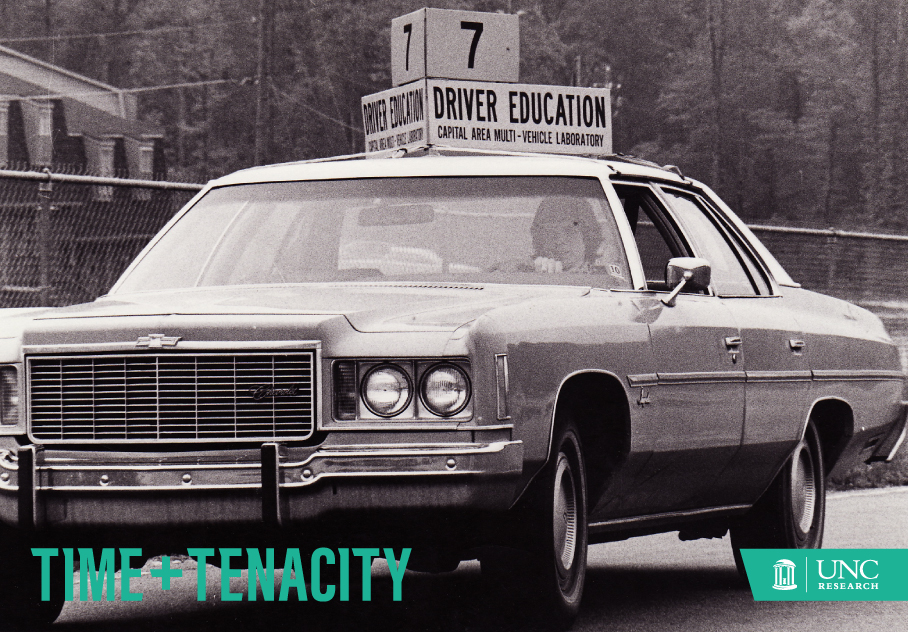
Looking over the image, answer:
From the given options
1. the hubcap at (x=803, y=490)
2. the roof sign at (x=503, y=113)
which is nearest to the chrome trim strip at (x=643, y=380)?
the hubcap at (x=803, y=490)

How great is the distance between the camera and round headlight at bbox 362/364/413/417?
5.33 meters

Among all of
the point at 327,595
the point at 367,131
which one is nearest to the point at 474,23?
the point at 367,131

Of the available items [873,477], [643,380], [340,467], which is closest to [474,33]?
[643,380]

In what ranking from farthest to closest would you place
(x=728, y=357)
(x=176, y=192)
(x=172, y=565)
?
(x=176, y=192)
(x=172, y=565)
(x=728, y=357)

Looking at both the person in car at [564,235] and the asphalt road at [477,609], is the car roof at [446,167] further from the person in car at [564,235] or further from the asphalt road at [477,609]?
the asphalt road at [477,609]

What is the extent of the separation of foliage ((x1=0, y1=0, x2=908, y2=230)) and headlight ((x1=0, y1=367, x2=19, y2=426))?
58.4 meters

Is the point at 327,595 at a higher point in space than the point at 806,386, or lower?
lower

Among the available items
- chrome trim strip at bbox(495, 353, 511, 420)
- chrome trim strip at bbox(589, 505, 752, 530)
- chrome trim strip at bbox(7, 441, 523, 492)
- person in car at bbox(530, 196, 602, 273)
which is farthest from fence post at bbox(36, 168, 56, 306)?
chrome trim strip at bbox(495, 353, 511, 420)

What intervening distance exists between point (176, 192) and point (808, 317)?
5.97 meters

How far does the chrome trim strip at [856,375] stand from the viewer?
8172 millimetres

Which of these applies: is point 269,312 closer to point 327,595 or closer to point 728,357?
point 327,595

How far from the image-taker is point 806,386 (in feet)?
26.2

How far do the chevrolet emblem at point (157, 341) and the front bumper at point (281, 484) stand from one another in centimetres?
34

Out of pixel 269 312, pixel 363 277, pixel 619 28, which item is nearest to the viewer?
pixel 269 312
